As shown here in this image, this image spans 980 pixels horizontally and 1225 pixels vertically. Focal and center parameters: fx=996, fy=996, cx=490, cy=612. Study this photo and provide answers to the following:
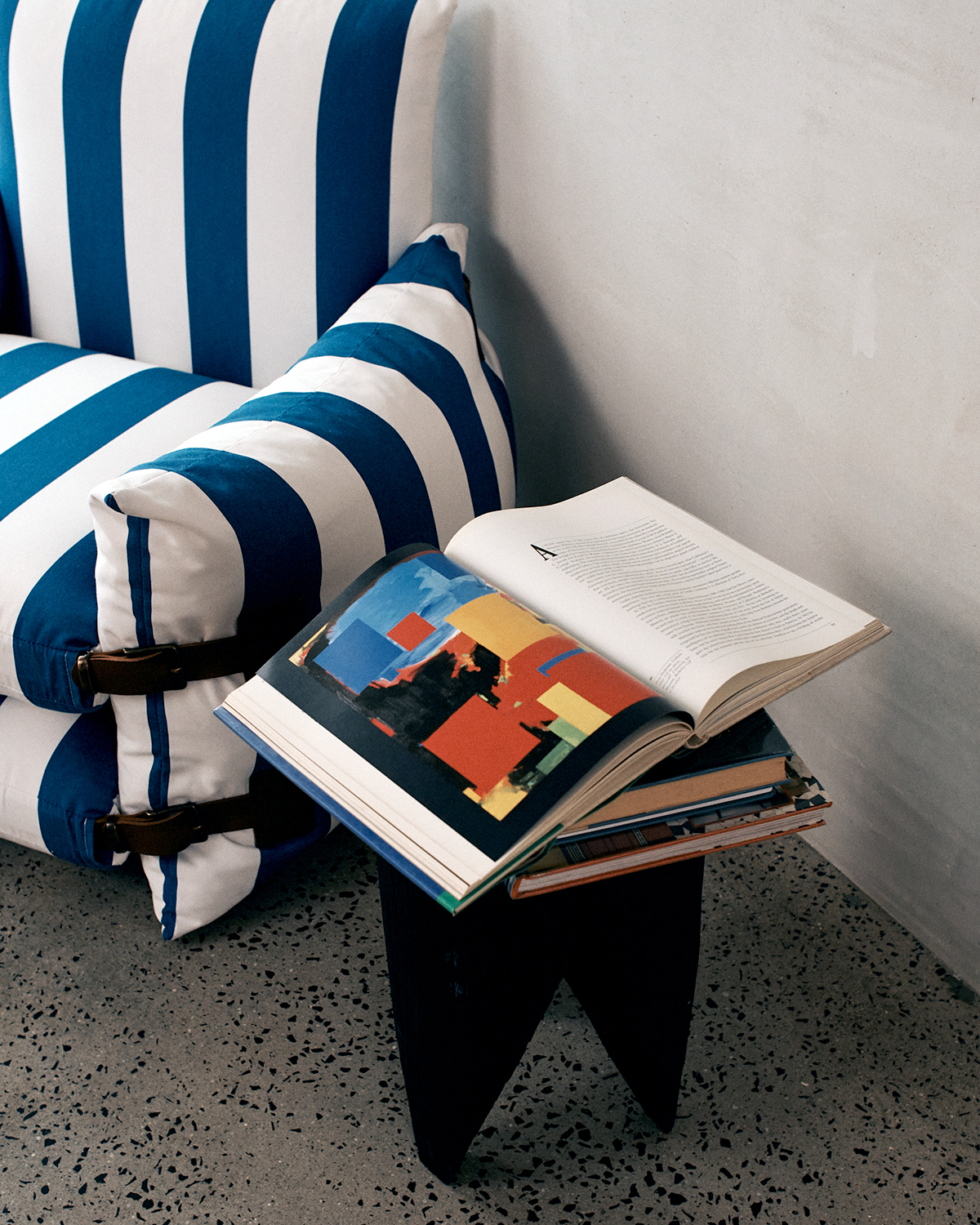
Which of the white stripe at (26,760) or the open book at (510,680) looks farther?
the white stripe at (26,760)

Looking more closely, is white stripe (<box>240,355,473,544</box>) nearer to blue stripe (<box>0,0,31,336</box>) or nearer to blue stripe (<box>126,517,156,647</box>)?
blue stripe (<box>126,517,156,647</box>)

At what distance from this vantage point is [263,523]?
0.83 meters

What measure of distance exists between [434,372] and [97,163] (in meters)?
0.57

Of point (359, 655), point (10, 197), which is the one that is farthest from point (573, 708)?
point (10, 197)

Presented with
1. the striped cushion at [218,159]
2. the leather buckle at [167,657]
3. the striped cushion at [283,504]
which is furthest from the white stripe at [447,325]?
the leather buckle at [167,657]

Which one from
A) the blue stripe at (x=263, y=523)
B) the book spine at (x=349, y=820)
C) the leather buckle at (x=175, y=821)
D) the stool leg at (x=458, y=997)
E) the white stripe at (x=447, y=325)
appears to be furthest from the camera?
the white stripe at (x=447, y=325)

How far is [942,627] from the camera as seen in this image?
90 centimetres

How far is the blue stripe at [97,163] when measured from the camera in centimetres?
121

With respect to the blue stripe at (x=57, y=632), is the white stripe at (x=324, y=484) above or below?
above

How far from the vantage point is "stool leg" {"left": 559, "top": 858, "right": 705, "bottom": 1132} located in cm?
76

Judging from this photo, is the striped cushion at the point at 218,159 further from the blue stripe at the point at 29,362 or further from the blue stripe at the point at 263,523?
the blue stripe at the point at 263,523

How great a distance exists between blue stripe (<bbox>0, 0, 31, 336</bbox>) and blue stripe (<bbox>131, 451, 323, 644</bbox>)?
695mm

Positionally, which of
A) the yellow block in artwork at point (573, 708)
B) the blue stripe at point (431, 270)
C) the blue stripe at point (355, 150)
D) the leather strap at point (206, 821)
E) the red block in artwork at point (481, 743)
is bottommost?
the leather strap at point (206, 821)

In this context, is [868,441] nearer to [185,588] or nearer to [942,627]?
[942,627]
